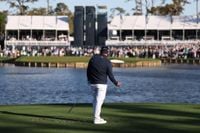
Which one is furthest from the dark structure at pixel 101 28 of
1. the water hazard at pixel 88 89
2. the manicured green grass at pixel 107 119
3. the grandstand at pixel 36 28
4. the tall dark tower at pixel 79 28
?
the manicured green grass at pixel 107 119

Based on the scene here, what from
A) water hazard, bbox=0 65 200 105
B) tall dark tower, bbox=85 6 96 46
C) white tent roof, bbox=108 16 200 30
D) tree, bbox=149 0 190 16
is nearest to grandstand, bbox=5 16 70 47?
tall dark tower, bbox=85 6 96 46

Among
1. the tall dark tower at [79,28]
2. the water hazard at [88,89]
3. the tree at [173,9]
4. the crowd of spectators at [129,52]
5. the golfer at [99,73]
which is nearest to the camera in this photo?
the golfer at [99,73]

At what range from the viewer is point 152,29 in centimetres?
11531

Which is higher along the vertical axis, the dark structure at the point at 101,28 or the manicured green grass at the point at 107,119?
the dark structure at the point at 101,28

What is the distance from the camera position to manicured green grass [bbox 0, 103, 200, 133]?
682 inches

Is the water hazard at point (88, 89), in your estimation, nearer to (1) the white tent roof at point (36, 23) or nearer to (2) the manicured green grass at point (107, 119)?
(2) the manicured green grass at point (107, 119)

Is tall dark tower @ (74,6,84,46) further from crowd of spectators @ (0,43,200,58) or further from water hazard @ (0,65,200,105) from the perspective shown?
water hazard @ (0,65,200,105)

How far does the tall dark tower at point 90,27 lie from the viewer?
11538 centimetres

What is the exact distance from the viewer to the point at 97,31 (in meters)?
117

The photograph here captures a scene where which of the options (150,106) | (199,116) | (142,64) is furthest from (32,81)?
(199,116)

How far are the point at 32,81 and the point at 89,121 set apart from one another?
38741 mm

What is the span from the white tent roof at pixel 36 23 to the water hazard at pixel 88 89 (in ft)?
159

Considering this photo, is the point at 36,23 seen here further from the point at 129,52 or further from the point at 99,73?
the point at 99,73

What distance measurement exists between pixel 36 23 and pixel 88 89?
238 feet
